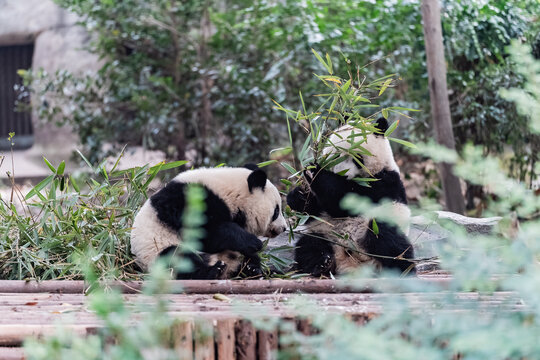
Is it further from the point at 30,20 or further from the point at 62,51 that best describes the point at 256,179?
the point at 30,20

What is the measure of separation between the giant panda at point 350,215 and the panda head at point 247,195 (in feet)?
0.42

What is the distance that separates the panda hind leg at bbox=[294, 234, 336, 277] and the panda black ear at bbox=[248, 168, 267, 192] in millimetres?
403

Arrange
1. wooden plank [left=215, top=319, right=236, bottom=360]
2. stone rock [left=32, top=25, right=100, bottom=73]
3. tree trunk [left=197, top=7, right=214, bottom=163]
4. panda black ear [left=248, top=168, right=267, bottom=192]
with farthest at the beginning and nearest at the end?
1. stone rock [left=32, top=25, right=100, bottom=73]
2. tree trunk [left=197, top=7, right=214, bottom=163]
3. panda black ear [left=248, top=168, right=267, bottom=192]
4. wooden plank [left=215, top=319, right=236, bottom=360]

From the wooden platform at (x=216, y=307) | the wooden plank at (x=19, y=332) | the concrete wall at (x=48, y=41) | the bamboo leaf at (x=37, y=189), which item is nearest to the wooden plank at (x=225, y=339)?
the wooden platform at (x=216, y=307)

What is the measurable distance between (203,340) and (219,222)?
1.59 m

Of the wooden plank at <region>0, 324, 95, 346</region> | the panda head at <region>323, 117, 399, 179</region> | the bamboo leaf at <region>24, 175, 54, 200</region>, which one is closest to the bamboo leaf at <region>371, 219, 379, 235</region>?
the panda head at <region>323, 117, 399, 179</region>

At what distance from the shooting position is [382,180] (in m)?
3.54

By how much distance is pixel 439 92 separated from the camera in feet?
18.3

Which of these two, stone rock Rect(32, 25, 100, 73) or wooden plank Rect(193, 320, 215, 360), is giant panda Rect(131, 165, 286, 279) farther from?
stone rock Rect(32, 25, 100, 73)

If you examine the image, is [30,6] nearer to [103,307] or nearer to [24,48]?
[24,48]

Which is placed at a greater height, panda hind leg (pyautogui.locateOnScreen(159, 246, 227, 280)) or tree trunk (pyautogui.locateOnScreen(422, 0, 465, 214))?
tree trunk (pyautogui.locateOnScreen(422, 0, 465, 214))

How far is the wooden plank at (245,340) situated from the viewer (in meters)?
1.98

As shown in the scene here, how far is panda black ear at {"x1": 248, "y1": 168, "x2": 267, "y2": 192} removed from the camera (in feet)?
11.3

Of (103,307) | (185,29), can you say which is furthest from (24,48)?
(103,307)
